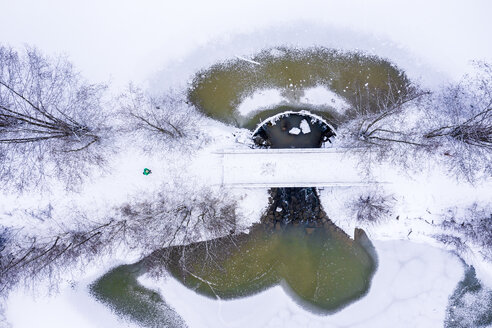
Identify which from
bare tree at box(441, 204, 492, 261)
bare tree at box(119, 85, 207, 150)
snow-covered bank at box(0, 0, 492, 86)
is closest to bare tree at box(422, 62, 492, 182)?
snow-covered bank at box(0, 0, 492, 86)

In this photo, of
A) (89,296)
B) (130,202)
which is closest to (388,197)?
(130,202)

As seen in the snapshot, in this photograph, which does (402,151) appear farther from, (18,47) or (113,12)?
(18,47)

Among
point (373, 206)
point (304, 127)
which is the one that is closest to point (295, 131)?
point (304, 127)

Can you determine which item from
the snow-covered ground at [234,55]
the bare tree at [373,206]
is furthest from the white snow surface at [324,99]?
the bare tree at [373,206]

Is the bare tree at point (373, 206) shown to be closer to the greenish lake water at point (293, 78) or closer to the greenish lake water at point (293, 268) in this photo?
the greenish lake water at point (293, 268)

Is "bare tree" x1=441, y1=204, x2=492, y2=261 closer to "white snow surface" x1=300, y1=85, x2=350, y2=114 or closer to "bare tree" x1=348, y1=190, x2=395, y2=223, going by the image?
"bare tree" x1=348, y1=190, x2=395, y2=223

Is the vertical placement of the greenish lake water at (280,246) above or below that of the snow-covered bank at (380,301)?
above

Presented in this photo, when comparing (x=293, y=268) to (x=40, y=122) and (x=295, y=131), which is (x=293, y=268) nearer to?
(x=295, y=131)
